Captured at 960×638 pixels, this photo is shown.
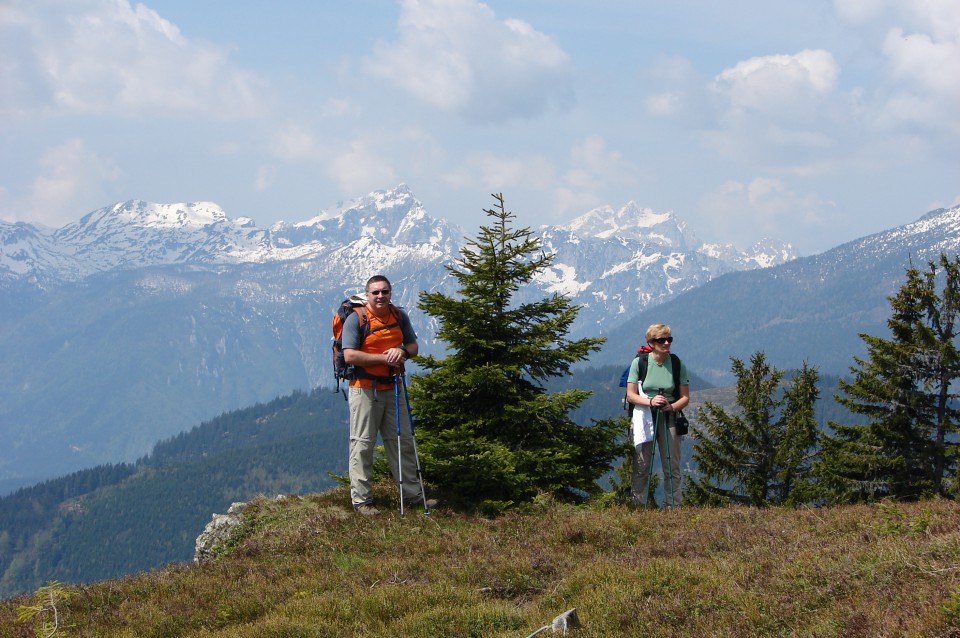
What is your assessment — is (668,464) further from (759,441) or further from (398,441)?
(759,441)

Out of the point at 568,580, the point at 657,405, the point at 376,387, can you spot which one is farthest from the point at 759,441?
the point at 568,580

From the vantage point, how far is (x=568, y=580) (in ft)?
24.0

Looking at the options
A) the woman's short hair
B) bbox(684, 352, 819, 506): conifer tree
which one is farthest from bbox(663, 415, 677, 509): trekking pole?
bbox(684, 352, 819, 506): conifer tree

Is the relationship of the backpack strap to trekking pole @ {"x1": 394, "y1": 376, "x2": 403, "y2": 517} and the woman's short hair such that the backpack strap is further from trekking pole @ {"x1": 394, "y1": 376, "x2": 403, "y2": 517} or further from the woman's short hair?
trekking pole @ {"x1": 394, "y1": 376, "x2": 403, "y2": 517}

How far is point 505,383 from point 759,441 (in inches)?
1026

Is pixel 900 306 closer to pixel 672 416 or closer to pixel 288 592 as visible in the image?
pixel 672 416

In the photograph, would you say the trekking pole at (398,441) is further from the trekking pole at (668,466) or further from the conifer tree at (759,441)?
the conifer tree at (759,441)

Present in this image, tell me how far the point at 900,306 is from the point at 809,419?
28.3 ft

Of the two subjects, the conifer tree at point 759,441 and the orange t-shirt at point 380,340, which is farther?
the conifer tree at point 759,441

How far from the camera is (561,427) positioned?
14.0 metres

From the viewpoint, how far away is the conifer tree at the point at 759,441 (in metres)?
33.3

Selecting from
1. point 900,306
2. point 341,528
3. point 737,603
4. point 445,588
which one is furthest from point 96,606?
point 900,306

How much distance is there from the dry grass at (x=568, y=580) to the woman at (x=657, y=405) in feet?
4.18

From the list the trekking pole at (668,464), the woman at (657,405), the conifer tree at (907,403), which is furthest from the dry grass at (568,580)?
the conifer tree at (907,403)
